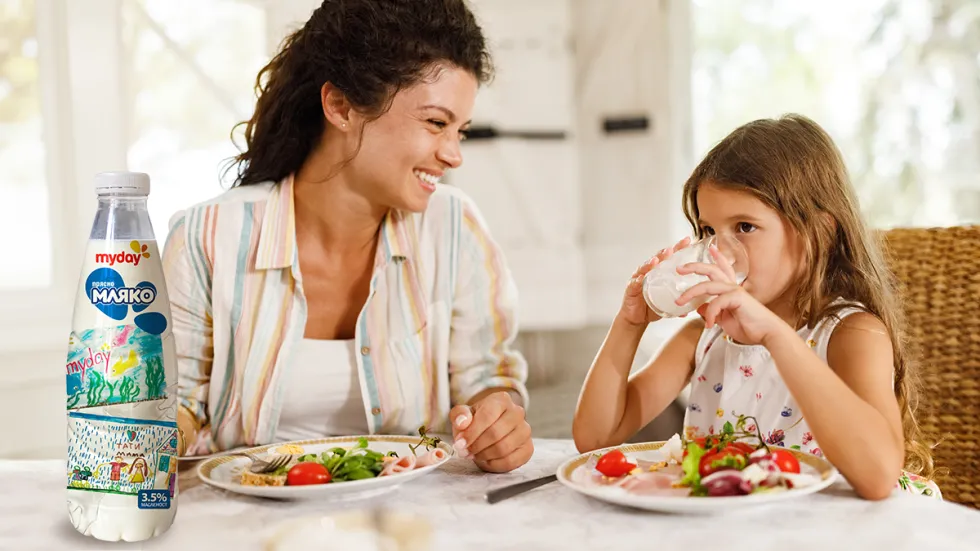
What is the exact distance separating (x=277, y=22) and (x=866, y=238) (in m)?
2.50

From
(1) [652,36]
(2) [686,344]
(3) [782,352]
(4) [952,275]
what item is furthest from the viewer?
(1) [652,36]

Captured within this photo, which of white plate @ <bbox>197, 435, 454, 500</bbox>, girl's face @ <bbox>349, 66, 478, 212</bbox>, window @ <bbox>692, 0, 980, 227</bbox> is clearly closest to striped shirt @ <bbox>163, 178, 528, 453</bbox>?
girl's face @ <bbox>349, 66, 478, 212</bbox>

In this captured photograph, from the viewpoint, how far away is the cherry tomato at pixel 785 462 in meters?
0.97

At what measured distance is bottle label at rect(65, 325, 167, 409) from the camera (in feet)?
2.89

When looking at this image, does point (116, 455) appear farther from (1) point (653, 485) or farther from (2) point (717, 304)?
(2) point (717, 304)

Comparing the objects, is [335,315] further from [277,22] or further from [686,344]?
[277,22]

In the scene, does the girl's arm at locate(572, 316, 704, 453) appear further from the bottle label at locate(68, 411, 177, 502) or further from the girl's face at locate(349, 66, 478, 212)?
the bottle label at locate(68, 411, 177, 502)

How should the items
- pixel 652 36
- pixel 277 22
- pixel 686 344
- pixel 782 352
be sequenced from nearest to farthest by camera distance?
pixel 782 352 < pixel 686 344 < pixel 277 22 < pixel 652 36

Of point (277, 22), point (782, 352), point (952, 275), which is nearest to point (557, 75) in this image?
point (277, 22)

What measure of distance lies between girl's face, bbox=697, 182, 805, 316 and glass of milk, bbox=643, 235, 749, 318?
0.67 feet

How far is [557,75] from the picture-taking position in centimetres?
375

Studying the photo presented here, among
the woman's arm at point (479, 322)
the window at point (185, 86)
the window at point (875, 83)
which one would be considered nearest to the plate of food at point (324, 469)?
the woman's arm at point (479, 322)

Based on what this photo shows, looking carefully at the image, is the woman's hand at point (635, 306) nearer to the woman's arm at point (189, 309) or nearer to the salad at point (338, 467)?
Answer: the salad at point (338, 467)

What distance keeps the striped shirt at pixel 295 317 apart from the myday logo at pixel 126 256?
2.30 feet
